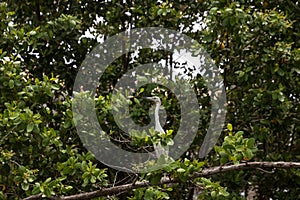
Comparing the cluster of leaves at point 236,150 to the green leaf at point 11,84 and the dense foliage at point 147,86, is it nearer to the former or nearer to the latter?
the dense foliage at point 147,86

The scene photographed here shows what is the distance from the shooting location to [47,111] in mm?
3797

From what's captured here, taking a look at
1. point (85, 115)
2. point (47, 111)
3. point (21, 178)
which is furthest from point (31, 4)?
point (21, 178)

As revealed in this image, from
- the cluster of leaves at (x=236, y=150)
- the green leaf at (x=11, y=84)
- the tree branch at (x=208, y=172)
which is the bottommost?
the tree branch at (x=208, y=172)

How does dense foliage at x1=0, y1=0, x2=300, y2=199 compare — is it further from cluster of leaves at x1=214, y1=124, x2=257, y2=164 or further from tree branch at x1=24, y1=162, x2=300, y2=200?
cluster of leaves at x1=214, y1=124, x2=257, y2=164

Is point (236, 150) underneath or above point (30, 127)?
underneath

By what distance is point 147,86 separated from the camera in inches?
163

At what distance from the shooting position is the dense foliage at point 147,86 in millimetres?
3561

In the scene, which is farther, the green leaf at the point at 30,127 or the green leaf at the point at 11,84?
the green leaf at the point at 11,84

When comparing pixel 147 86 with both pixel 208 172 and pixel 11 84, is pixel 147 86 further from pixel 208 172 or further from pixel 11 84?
pixel 208 172

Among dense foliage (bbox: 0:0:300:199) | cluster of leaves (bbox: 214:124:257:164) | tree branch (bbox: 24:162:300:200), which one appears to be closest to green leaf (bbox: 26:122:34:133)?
dense foliage (bbox: 0:0:300:199)

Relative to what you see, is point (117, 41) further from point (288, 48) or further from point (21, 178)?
point (21, 178)

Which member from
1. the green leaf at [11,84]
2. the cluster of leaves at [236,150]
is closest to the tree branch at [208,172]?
the cluster of leaves at [236,150]

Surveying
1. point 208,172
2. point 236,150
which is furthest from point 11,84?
point 236,150

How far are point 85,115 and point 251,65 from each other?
1453 mm
